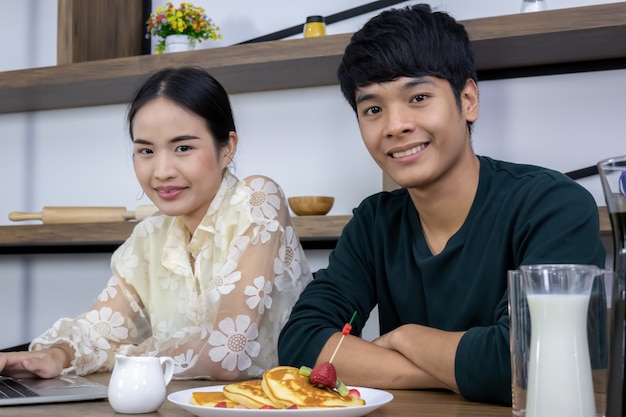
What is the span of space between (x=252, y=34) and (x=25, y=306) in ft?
4.28

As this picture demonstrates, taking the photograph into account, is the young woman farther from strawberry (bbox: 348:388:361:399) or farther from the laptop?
strawberry (bbox: 348:388:361:399)

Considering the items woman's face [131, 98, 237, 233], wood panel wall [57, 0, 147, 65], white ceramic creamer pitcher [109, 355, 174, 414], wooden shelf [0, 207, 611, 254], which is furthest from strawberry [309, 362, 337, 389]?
wood panel wall [57, 0, 147, 65]

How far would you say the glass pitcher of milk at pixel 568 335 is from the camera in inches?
30.9

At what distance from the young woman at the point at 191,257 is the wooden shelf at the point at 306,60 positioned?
0.53 metres

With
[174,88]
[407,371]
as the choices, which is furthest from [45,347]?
[407,371]

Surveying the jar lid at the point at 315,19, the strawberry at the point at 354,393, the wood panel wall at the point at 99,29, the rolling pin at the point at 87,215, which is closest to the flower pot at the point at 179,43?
the wood panel wall at the point at 99,29

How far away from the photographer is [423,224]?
64.3 inches

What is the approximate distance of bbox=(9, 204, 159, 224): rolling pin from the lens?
8.54 ft

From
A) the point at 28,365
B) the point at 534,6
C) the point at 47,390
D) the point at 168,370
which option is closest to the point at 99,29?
the point at 534,6

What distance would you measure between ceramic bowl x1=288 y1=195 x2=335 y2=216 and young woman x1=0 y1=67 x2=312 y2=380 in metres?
0.48

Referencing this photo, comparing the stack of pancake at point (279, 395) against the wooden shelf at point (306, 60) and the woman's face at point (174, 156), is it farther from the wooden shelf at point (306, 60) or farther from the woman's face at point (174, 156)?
the wooden shelf at point (306, 60)

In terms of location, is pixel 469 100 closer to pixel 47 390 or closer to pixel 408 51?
pixel 408 51

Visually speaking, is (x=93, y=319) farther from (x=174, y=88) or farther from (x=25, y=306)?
(x=25, y=306)

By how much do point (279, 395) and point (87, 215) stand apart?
1.80 metres
